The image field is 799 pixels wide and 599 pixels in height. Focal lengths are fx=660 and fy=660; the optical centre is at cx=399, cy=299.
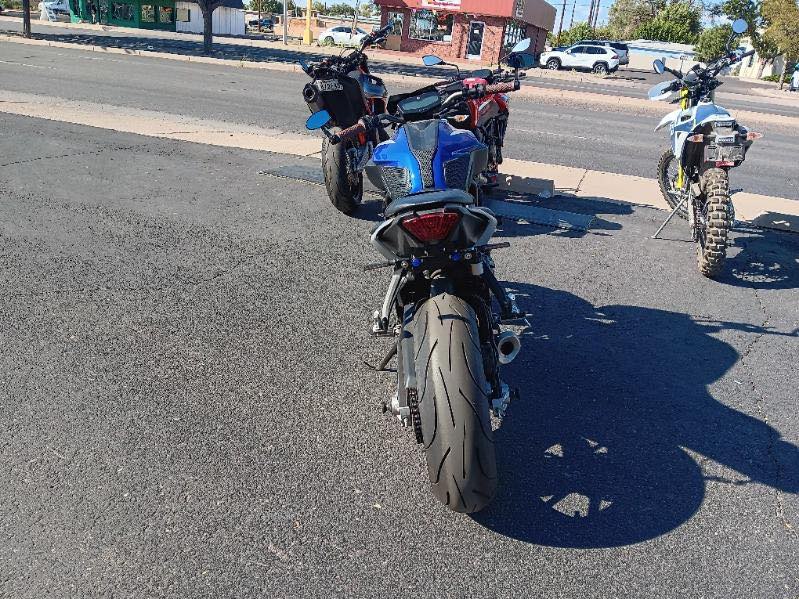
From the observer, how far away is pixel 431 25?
43.1 meters

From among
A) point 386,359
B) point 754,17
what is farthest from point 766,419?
point 754,17

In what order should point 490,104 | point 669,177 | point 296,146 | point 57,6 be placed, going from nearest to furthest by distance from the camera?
point 490,104
point 669,177
point 296,146
point 57,6

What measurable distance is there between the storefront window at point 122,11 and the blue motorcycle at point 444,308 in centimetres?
5511

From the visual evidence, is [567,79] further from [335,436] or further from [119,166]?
[335,436]

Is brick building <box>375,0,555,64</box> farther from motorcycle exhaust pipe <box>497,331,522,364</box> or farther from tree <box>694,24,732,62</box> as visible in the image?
motorcycle exhaust pipe <box>497,331,522,364</box>

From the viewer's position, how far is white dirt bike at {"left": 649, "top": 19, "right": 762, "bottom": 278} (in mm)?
5750

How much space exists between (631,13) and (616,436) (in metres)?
93.8

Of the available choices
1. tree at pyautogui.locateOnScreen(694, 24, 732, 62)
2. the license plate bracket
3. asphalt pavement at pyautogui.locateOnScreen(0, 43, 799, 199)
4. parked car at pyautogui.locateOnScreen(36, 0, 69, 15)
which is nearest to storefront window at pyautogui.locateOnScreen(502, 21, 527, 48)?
tree at pyautogui.locateOnScreen(694, 24, 732, 62)

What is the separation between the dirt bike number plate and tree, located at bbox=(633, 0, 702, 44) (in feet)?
230

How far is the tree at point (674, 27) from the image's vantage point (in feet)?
219

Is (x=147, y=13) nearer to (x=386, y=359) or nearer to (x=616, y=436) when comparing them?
(x=386, y=359)

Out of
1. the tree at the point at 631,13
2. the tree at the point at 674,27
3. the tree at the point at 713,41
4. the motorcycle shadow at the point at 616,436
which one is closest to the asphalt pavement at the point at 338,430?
the motorcycle shadow at the point at 616,436

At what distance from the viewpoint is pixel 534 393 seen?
3.88 m

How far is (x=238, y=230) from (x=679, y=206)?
443 cm
